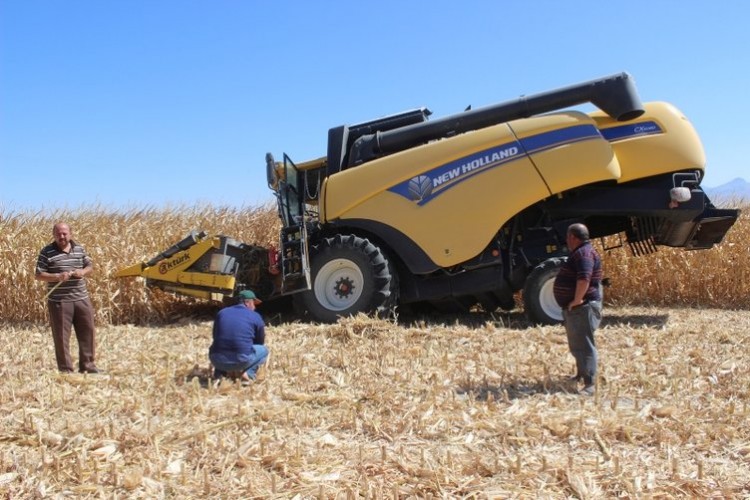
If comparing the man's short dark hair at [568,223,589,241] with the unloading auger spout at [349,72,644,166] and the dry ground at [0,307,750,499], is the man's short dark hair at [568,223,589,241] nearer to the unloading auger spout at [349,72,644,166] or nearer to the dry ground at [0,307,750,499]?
the dry ground at [0,307,750,499]

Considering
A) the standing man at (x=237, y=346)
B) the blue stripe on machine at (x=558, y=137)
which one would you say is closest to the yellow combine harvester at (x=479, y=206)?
the blue stripe on machine at (x=558, y=137)

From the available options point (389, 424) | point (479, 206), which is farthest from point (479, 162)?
point (389, 424)

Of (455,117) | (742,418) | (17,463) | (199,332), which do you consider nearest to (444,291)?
(455,117)

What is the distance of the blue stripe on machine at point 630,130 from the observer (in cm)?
710

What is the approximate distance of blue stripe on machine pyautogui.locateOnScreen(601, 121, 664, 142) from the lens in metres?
7.10

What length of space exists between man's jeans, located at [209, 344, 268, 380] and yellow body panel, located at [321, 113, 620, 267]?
289 cm

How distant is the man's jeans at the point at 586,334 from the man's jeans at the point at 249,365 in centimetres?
251

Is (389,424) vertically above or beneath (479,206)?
beneath

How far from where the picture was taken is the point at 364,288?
7.64 meters

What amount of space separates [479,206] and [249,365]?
3.46 m

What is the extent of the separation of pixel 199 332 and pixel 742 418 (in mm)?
5957

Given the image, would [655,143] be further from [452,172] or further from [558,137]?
[452,172]

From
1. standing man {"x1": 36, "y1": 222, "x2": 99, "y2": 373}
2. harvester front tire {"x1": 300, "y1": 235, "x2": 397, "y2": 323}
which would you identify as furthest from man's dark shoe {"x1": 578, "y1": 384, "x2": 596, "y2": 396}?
standing man {"x1": 36, "y1": 222, "x2": 99, "y2": 373}

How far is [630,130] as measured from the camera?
7.15m
